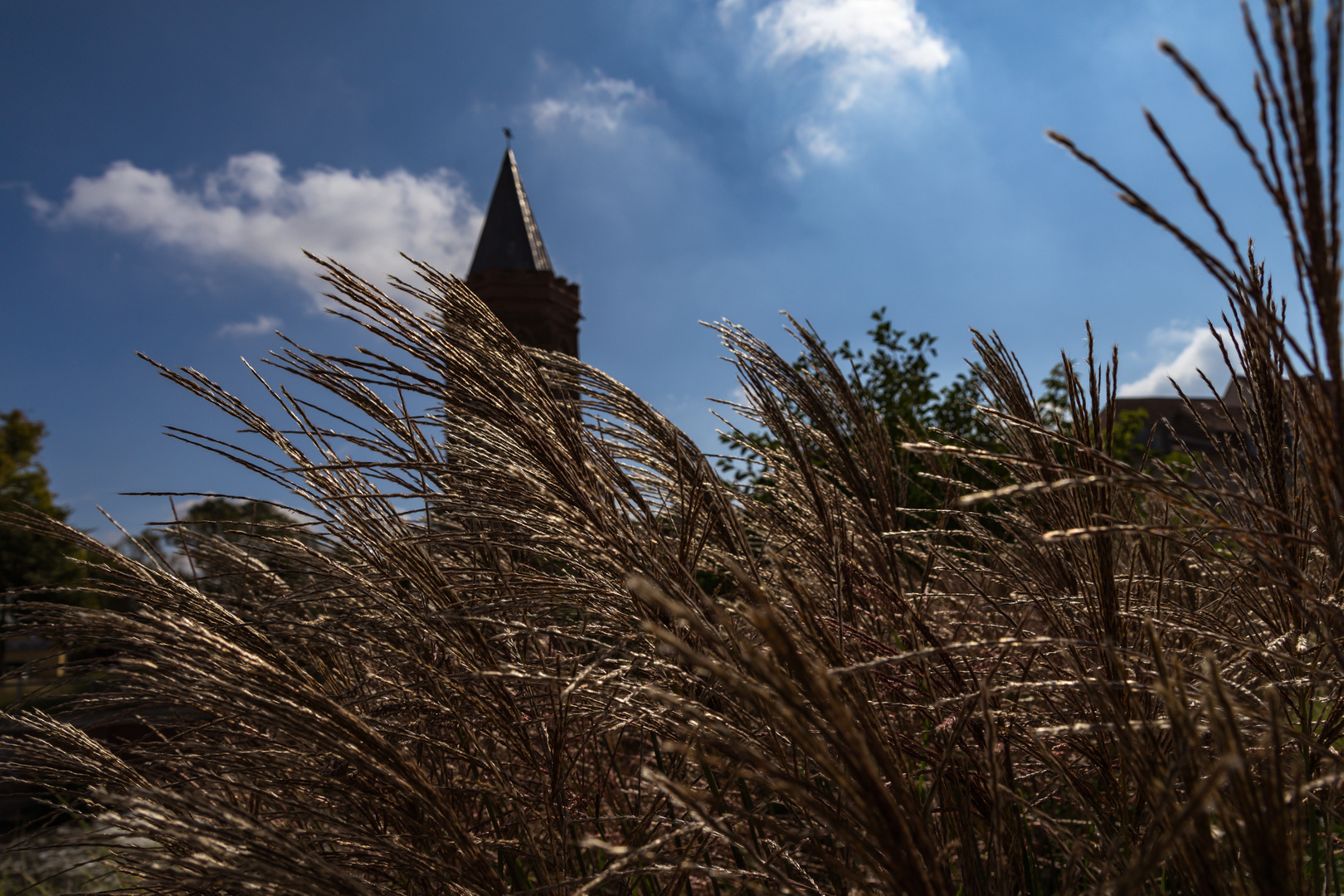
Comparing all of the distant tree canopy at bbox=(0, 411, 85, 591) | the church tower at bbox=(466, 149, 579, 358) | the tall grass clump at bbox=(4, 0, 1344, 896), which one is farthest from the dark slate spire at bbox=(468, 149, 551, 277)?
the tall grass clump at bbox=(4, 0, 1344, 896)

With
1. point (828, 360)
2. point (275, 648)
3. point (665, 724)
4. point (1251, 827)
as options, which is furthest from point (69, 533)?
point (1251, 827)

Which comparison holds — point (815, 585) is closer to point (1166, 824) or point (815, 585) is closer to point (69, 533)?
point (1166, 824)

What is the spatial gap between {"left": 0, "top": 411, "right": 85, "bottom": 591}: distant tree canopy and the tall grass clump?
19.2 metres

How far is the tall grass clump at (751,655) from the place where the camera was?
814mm

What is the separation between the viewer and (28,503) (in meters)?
17.0

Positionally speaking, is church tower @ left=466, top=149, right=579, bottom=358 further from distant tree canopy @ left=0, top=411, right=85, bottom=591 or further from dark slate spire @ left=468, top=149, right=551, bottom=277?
distant tree canopy @ left=0, top=411, right=85, bottom=591

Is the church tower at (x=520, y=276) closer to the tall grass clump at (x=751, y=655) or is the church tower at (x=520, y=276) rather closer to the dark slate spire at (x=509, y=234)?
the dark slate spire at (x=509, y=234)

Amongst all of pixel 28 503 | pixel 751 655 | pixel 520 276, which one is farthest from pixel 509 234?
pixel 751 655

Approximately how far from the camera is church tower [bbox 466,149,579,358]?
51.9 ft

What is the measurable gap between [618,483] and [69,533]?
44.5 inches

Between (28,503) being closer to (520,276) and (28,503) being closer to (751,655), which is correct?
(520,276)

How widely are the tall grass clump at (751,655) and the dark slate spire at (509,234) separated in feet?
51.3

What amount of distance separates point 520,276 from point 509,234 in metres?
1.96

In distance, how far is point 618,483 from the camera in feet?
4.79
